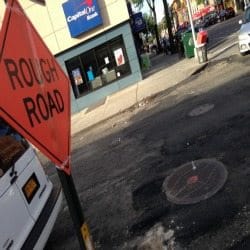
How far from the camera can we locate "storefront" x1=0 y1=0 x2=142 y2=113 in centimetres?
1809

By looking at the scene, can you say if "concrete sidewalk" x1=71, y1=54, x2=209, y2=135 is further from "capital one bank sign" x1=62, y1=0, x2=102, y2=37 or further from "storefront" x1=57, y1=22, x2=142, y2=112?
"capital one bank sign" x1=62, y1=0, x2=102, y2=37

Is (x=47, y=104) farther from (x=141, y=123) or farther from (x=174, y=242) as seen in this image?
(x=141, y=123)

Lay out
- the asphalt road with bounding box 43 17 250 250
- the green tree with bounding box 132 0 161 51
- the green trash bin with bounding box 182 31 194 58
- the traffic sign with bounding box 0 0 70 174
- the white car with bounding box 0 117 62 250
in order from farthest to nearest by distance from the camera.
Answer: the green tree with bounding box 132 0 161 51
the green trash bin with bounding box 182 31 194 58
the asphalt road with bounding box 43 17 250 250
the white car with bounding box 0 117 62 250
the traffic sign with bounding box 0 0 70 174

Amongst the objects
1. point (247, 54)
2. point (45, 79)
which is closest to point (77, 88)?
point (247, 54)

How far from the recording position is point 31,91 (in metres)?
2.47

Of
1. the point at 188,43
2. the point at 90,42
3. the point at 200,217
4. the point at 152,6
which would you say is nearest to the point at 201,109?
the point at 200,217

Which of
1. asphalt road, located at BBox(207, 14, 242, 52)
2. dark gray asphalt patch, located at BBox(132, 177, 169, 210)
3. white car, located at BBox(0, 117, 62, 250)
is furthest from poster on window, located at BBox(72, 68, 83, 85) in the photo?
white car, located at BBox(0, 117, 62, 250)

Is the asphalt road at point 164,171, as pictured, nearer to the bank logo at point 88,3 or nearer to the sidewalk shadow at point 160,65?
the bank logo at point 88,3

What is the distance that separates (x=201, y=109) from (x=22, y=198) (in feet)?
20.6

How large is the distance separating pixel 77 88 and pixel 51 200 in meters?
14.5

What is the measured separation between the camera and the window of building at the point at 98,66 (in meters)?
18.7

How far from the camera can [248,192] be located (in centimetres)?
510

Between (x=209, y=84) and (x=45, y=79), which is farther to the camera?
(x=209, y=84)

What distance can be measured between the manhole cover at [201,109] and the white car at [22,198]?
5.00 metres
